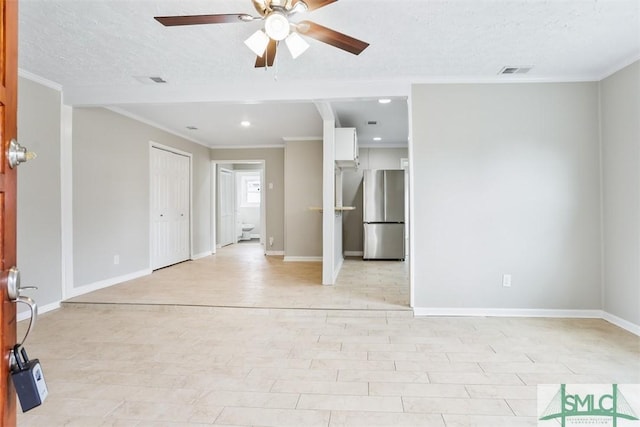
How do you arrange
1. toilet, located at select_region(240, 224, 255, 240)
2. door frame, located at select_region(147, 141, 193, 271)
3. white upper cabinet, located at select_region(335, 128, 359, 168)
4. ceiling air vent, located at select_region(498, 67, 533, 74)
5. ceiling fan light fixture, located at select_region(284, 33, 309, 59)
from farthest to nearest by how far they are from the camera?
toilet, located at select_region(240, 224, 255, 240), door frame, located at select_region(147, 141, 193, 271), white upper cabinet, located at select_region(335, 128, 359, 168), ceiling air vent, located at select_region(498, 67, 533, 74), ceiling fan light fixture, located at select_region(284, 33, 309, 59)

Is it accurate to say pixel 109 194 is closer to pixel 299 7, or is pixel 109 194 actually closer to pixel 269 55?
pixel 269 55

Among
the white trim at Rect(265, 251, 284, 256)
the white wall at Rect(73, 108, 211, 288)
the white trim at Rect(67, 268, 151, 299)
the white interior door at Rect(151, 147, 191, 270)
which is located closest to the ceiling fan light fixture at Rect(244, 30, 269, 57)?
the white wall at Rect(73, 108, 211, 288)

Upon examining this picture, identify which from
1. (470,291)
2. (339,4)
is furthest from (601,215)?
(339,4)

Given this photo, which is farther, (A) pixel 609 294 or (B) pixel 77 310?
(B) pixel 77 310

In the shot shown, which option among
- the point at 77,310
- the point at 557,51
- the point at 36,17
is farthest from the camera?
the point at 77,310

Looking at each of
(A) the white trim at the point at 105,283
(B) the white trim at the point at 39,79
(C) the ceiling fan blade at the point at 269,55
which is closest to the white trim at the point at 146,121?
(B) the white trim at the point at 39,79

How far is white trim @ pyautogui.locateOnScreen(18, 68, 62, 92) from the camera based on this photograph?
3338mm

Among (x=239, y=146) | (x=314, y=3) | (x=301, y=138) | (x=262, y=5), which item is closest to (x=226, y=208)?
(x=239, y=146)

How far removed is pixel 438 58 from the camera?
307cm

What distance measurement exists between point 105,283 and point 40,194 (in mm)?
1437

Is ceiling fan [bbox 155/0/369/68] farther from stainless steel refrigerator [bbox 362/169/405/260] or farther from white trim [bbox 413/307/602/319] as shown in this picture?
stainless steel refrigerator [bbox 362/169/405/260]

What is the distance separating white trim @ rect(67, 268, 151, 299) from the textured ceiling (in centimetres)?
211

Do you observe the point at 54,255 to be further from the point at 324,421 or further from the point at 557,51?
the point at 557,51

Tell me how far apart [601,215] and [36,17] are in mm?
4968
